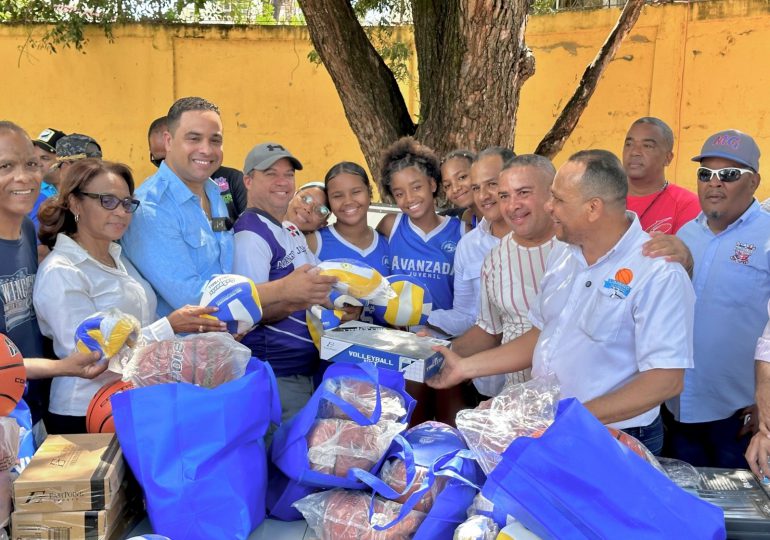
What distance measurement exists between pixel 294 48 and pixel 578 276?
8184mm

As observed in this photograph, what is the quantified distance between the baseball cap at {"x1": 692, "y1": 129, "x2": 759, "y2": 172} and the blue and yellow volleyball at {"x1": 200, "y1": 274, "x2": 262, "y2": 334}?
238cm

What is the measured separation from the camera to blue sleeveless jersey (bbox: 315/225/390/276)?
3641 millimetres

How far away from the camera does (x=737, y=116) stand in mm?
8422

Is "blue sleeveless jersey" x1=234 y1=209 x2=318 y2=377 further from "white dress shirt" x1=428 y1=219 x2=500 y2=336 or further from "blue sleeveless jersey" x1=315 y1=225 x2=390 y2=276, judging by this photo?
"white dress shirt" x1=428 y1=219 x2=500 y2=336

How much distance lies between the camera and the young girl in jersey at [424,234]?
3553 millimetres

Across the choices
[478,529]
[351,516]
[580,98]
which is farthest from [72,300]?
[580,98]

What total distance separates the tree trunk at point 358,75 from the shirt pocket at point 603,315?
3.80m

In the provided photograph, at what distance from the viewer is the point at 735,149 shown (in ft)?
11.0

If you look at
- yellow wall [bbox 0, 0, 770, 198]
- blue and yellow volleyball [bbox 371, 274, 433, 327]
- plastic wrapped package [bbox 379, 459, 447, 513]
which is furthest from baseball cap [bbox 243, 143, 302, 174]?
yellow wall [bbox 0, 0, 770, 198]

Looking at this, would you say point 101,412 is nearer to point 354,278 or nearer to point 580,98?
point 354,278

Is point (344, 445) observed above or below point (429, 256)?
below

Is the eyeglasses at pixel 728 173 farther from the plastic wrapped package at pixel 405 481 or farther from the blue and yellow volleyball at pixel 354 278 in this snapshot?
the plastic wrapped package at pixel 405 481

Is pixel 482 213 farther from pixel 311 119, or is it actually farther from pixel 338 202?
pixel 311 119

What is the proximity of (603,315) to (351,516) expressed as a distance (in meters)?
1.10
